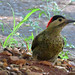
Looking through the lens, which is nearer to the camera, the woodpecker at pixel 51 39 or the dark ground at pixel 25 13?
the woodpecker at pixel 51 39

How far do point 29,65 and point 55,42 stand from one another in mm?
449

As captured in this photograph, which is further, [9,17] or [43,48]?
[9,17]

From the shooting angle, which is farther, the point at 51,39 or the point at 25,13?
the point at 25,13

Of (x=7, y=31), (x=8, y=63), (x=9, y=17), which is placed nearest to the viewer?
(x=8, y=63)

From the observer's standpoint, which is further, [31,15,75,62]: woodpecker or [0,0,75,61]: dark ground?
[0,0,75,61]: dark ground

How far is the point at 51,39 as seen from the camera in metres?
3.57

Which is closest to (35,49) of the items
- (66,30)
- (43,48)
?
(43,48)

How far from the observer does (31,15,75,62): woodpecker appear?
3.52m

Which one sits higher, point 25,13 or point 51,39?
point 25,13

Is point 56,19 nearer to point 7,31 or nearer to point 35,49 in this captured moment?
point 35,49

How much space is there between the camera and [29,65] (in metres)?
3.45

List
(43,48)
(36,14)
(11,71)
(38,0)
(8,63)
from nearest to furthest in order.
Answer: (11,71) → (8,63) → (43,48) → (36,14) → (38,0)

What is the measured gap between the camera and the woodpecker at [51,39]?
3.52m

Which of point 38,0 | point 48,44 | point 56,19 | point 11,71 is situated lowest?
point 11,71
